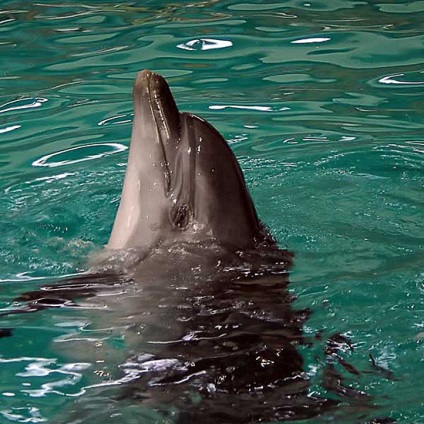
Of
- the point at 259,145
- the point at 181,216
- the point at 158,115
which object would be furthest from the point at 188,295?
the point at 259,145

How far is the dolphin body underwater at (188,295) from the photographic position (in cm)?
412

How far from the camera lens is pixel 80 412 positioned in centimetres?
413

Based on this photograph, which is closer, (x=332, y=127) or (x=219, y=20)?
(x=332, y=127)

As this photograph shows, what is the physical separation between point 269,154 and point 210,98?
1433mm

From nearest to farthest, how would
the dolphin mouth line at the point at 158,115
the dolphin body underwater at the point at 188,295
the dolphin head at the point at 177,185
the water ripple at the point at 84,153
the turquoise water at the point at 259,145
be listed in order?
the dolphin body underwater at the point at 188,295, the turquoise water at the point at 259,145, the dolphin head at the point at 177,185, the dolphin mouth line at the point at 158,115, the water ripple at the point at 84,153

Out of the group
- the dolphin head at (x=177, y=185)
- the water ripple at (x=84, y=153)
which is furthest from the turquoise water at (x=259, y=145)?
the dolphin head at (x=177, y=185)

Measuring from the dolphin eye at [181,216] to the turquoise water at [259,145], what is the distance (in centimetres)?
59

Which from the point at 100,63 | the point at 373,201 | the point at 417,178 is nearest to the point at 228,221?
the point at 373,201

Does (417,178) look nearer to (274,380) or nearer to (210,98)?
(210,98)

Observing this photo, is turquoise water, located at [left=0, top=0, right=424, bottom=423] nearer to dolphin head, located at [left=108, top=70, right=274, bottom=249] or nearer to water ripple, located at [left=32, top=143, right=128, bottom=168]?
water ripple, located at [left=32, top=143, right=128, bottom=168]

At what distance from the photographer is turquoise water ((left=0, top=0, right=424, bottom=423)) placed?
4.75m

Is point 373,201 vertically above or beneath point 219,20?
beneath

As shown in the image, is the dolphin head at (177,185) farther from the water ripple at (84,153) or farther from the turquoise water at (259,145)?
the water ripple at (84,153)

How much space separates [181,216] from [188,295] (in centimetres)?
60
